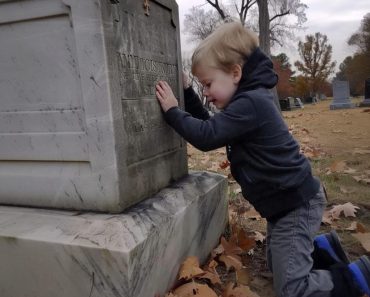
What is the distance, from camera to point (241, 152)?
6.37ft

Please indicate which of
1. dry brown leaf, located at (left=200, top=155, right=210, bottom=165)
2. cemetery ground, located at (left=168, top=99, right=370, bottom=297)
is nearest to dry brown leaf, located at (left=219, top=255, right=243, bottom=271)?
cemetery ground, located at (left=168, top=99, right=370, bottom=297)

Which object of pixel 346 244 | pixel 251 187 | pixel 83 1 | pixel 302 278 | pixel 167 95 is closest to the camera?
pixel 83 1

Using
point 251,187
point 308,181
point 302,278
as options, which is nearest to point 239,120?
point 251,187

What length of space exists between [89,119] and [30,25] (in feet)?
1.77

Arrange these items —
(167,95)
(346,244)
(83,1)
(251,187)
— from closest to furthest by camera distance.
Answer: (83,1) → (251,187) → (167,95) → (346,244)

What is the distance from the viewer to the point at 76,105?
70.4 inches

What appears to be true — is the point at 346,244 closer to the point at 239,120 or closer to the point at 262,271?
the point at 262,271

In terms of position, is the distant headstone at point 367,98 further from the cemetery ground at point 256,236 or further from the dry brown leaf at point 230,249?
the dry brown leaf at point 230,249

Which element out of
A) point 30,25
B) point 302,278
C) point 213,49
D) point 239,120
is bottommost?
point 302,278

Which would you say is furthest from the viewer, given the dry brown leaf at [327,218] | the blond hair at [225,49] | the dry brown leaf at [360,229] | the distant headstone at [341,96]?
the distant headstone at [341,96]

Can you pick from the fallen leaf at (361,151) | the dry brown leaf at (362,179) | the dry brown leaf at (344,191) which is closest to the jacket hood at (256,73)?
the dry brown leaf at (344,191)

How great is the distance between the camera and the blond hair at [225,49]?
193cm

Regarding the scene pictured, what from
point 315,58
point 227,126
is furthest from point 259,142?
point 315,58

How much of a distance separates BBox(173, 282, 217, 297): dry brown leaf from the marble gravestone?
67mm
